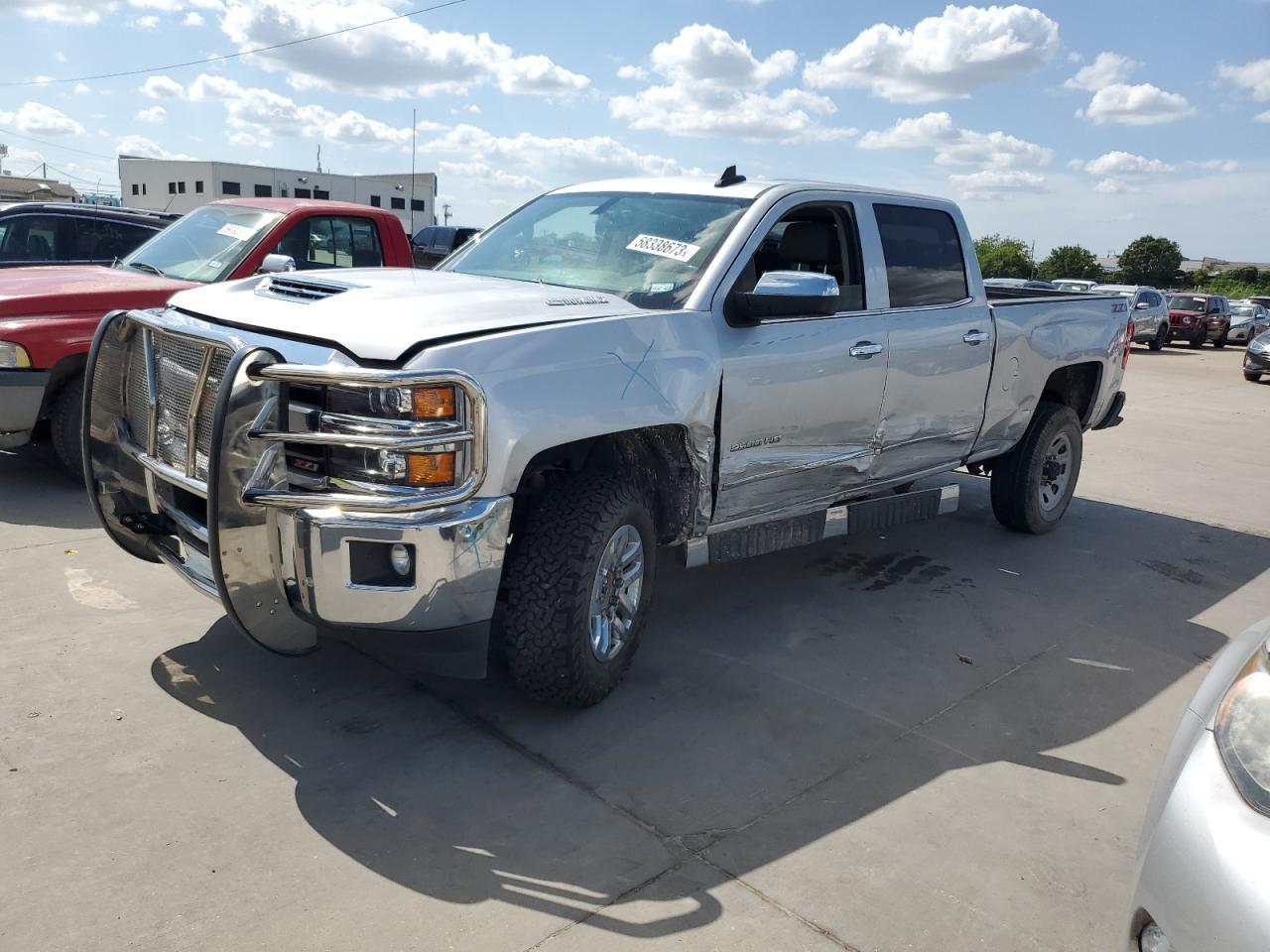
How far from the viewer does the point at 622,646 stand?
4004 mm

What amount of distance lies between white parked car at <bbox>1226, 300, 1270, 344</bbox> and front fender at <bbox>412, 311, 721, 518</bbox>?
32.8 meters

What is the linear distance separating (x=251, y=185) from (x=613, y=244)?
2078 inches

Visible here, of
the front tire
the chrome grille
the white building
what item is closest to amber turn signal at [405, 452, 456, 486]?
the front tire

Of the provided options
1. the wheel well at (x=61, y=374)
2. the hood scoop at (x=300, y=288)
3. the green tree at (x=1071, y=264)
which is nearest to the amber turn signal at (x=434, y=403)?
the hood scoop at (x=300, y=288)

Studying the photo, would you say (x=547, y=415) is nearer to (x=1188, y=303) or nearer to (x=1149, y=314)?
(x=1149, y=314)

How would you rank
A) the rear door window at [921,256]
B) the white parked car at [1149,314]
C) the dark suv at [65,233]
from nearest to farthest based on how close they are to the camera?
the rear door window at [921,256] → the dark suv at [65,233] → the white parked car at [1149,314]

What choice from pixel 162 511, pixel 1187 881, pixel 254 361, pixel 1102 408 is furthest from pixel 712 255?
pixel 1102 408

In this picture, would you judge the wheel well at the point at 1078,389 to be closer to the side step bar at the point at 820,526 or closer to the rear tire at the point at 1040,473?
the rear tire at the point at 1040,473

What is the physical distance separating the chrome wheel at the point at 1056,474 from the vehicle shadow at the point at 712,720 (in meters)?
1.11

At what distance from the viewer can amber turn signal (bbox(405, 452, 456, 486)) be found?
3189 millimetres

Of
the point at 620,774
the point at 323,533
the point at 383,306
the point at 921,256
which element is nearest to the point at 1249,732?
the point at 620,774

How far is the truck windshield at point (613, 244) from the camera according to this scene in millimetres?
4348

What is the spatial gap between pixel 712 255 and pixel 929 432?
6.00 feet

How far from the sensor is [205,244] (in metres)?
7.46
